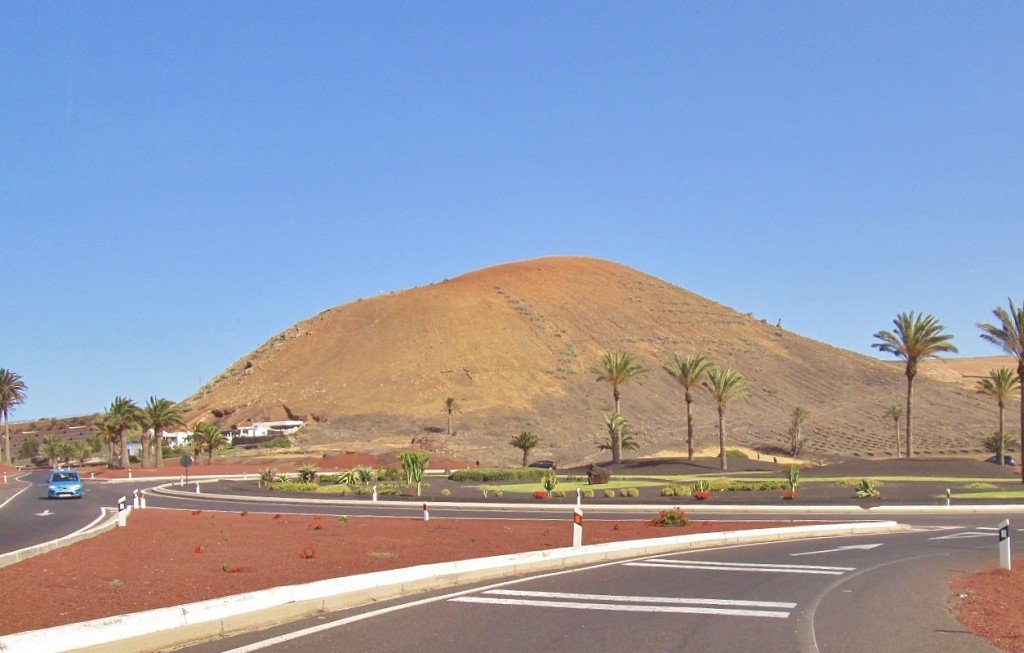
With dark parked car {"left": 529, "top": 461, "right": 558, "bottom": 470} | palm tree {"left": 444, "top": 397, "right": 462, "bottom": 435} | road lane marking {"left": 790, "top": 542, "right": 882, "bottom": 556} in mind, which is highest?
palm tree {"left": 444, "top": 397, "right": 462, "bottom": 435}

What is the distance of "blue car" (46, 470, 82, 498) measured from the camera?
146ft

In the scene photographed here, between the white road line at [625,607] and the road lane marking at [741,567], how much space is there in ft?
16.0

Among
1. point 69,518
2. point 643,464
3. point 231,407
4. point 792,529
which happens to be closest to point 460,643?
point 792,529

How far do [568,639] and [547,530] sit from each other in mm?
14742

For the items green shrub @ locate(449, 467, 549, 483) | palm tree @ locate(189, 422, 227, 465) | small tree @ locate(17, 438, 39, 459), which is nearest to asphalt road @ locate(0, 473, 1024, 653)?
green shrub @ locate(449, 467, 549, 483)

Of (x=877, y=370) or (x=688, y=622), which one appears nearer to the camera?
(x=688, y=622)

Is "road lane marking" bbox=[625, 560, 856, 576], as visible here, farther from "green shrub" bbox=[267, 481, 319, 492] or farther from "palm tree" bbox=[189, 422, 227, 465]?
"palm tree" bbox=[189, 422, 227, 465]

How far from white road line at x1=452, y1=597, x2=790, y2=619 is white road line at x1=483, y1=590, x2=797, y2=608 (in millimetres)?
396

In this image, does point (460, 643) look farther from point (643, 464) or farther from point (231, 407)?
point (231, 407)

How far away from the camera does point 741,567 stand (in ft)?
56.1

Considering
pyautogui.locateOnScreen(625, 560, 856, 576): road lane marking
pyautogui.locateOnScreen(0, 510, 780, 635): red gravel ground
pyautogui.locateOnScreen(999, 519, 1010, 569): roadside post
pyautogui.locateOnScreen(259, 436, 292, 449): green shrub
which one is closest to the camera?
pyautogui.locateOnScreen(0, 510, 780, 635): red gravel ground

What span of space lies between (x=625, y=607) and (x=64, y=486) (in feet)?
132

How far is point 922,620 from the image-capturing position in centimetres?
A: 1147

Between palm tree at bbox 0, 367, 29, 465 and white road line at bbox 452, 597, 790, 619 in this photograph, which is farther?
palm tree at bbox 0, 367, 29, 465
